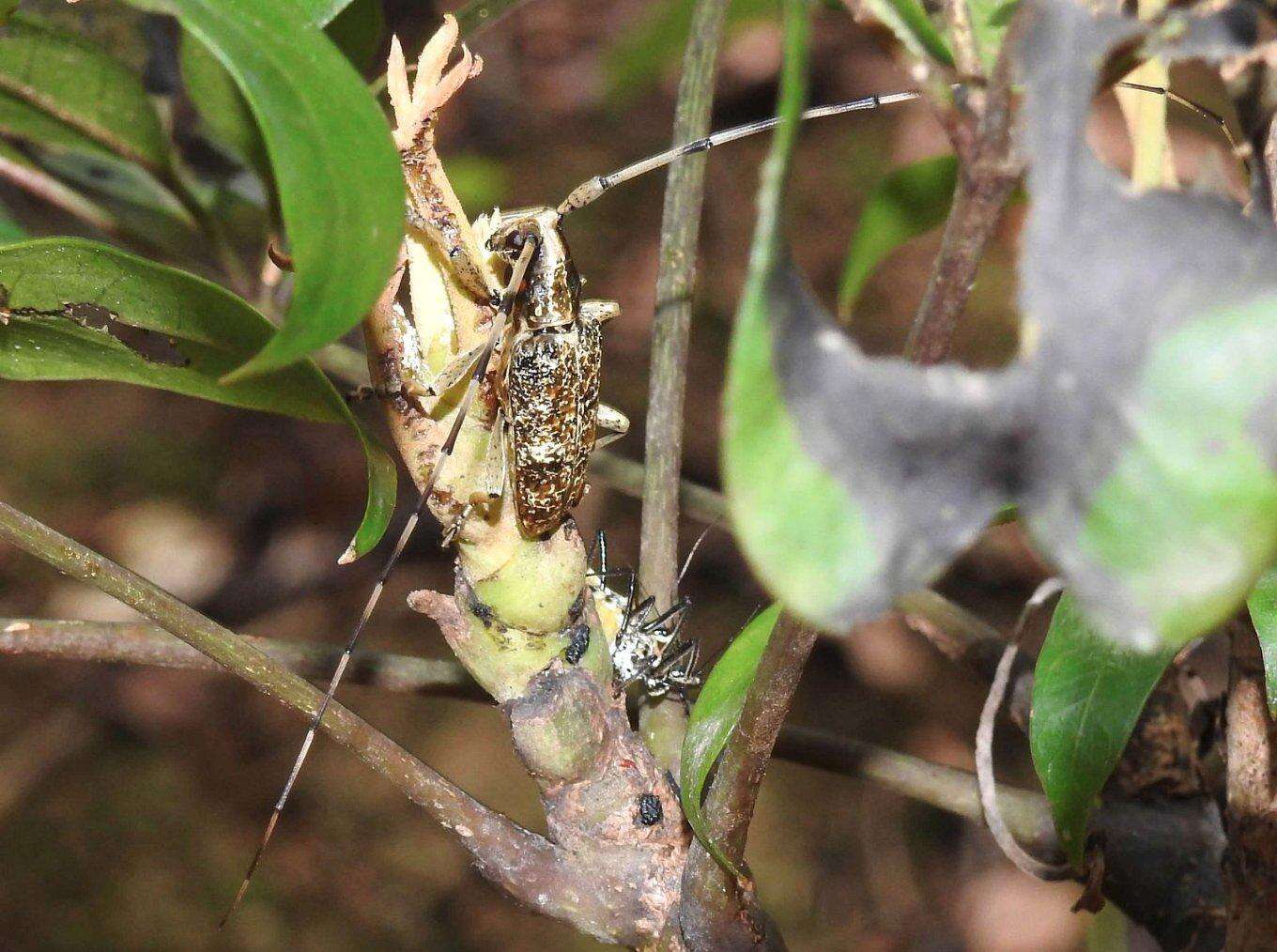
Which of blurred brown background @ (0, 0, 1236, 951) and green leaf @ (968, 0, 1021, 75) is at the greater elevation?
green leaf @ (968, 0, 1021, 75)

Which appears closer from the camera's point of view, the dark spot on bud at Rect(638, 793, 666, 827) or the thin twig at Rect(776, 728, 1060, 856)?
the dark spot on bud at Rect(638, 793, 666, 827)

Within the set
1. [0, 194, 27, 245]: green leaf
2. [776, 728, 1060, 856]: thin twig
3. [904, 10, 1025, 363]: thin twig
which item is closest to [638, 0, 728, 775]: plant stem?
[776, 728, 1060, 856]: thin twig

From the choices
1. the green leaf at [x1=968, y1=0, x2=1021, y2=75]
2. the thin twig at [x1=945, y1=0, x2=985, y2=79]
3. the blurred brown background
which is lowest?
the blurred brown background

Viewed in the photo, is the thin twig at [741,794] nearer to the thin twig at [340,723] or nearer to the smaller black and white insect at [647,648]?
the thin twig at [340,723]

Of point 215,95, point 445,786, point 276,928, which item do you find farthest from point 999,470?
point 276,928

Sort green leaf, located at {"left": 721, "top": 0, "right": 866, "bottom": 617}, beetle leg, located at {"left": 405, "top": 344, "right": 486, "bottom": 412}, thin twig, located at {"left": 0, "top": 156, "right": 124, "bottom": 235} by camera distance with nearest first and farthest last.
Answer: green leaf, located at {"left": 721, "top": 0, "right": 866, "bottom": 617} → beetle leg, located at {"left": 405, "top": 344, "right": 486, "bottom": 412} → thin twig, located at {"left": 0, "top": 156, "right": 124, "bottom": 235}

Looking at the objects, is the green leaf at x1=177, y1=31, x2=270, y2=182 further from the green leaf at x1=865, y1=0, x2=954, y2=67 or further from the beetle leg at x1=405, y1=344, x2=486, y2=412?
the green leaf at x1=865, y1=0, x2=954, y2=67

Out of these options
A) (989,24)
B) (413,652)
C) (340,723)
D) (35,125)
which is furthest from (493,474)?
(413,652)
